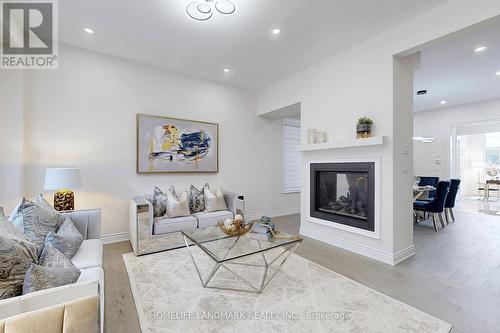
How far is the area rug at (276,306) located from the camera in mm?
1840

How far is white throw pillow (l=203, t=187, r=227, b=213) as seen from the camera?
161 inches

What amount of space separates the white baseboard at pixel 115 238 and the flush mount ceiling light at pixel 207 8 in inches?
136

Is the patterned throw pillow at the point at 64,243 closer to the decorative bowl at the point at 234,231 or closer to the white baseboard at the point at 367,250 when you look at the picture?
the decorative bowl at the point at 234,231

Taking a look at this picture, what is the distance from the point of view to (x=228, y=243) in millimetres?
2580

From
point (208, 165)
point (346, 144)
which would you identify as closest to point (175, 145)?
point (208, 165)

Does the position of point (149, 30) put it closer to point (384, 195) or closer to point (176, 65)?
point (176, 65)

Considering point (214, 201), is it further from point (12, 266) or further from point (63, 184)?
point (12, 266)

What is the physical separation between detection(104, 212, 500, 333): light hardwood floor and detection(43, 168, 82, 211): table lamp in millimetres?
897

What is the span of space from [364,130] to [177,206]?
2981 millimetres

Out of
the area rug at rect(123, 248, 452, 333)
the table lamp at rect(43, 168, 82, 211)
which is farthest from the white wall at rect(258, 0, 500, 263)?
the table lamp at rect(43, 168, 82, 211)

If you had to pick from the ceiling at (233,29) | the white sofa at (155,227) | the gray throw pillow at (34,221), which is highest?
the ceiling at (233,29)

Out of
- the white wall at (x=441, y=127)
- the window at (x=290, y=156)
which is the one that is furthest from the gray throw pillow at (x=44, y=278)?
the white wall at (x=441, y=127)

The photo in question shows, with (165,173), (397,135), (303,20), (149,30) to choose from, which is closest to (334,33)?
(303,20)

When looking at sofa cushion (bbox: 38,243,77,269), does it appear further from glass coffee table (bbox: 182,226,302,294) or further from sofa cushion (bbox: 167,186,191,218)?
sofa cushion (bbox: 167,186,191,218)
